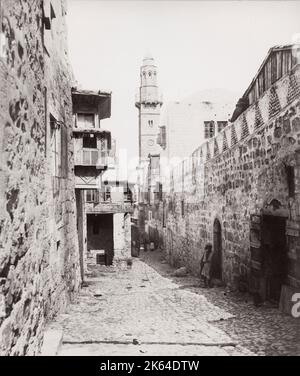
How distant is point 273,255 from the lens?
7.76m

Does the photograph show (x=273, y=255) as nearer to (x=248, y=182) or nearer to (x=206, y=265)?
(x=248, y=182)

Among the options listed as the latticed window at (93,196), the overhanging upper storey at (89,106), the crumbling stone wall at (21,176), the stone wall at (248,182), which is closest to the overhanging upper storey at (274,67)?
the stone wall at (248,182)

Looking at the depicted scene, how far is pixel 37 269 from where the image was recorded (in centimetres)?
354

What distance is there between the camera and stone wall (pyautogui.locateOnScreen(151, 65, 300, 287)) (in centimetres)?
663

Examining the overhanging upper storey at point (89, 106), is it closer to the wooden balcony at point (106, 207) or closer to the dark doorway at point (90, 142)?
the dark doorway at point (90, 142)

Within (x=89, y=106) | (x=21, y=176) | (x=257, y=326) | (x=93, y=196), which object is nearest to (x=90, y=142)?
(x=89, y=106)

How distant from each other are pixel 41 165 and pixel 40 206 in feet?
1.41

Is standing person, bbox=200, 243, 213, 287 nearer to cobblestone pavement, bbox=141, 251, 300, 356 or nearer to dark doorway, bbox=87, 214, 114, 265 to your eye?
cobblestone pavement, bbox=141, 251, 300, 356

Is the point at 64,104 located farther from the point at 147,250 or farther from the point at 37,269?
the point at 147,250

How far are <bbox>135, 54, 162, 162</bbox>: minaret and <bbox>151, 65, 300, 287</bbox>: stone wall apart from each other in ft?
85.6

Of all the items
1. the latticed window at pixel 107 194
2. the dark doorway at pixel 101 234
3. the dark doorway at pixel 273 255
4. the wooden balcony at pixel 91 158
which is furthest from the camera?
the dark doorway at pixel 101 234

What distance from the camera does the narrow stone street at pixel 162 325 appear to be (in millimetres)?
5539

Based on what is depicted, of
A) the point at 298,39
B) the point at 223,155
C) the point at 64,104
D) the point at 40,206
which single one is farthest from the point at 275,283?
the point at 64,104

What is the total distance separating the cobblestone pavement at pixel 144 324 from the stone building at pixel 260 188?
1.31 metres
